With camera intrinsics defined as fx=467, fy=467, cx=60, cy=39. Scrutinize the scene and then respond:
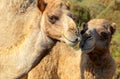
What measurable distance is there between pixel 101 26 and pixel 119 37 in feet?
24.6

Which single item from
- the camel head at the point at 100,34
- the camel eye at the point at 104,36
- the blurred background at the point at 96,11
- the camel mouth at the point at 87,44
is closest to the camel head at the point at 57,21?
the camel mouth at the point at 87,44

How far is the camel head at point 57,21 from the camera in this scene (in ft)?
16.6

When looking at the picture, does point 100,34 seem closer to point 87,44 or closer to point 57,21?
point 87,44

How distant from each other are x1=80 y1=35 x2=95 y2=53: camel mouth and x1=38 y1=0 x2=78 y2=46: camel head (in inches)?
26.8

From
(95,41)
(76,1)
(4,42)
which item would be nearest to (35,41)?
(95,41)

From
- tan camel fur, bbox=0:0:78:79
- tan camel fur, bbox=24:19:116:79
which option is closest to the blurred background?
tan camel fur, bbox=24:19:116:79

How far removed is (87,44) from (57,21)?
0.91m

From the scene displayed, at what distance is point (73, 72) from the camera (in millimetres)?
7102

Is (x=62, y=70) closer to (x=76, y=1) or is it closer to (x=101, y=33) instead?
(x=101, y=33)

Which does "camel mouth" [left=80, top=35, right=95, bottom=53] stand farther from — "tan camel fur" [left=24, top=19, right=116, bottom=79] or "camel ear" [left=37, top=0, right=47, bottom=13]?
"camel ear" [left=37, top=0, right=47, bottom=13]

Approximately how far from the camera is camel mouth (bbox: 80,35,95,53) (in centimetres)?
595

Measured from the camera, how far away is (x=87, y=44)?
19.9ft

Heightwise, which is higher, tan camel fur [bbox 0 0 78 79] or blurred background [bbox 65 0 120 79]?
tan camel fur [bbox 0 0 78 79]

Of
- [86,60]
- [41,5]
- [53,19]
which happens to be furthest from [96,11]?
[53,19]
